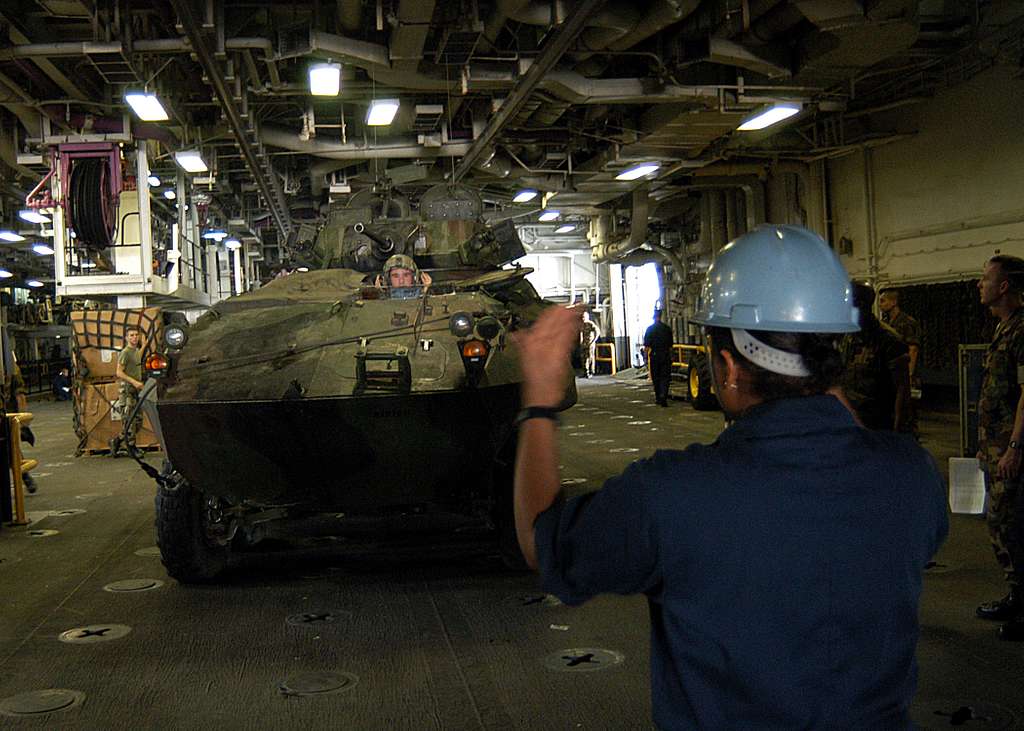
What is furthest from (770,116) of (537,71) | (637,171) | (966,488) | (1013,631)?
(1013,631)

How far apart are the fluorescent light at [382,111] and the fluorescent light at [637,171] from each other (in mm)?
4305

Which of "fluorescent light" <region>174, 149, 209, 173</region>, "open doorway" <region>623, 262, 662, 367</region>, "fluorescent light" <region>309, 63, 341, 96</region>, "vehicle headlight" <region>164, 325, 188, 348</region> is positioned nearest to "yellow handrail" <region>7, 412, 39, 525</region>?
"vehicle headlight" <region>164, 325, 188, 348</region>

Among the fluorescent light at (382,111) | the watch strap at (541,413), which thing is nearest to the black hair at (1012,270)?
the watch strap at (541,413)

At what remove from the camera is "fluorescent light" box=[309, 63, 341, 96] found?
36.2 feet

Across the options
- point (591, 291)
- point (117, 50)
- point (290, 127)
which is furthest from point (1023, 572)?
point (591, 291)

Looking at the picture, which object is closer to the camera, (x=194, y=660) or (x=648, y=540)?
(x=648, y=540)

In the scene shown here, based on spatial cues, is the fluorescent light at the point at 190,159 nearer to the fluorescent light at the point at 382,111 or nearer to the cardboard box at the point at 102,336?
the cardboard box at the point at 102,336

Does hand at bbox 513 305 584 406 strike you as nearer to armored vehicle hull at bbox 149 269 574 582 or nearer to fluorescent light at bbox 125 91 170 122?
armored vehicle hull at bbox 149 269 574 582

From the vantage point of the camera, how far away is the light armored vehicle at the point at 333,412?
5.71 metres

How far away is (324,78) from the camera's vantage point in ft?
36.8

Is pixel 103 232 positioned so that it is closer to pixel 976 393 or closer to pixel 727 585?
pixel 976 393

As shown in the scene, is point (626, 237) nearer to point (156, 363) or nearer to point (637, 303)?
point (637, 303)

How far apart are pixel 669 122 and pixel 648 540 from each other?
12.2 metres

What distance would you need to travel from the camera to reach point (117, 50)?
10086 mm
